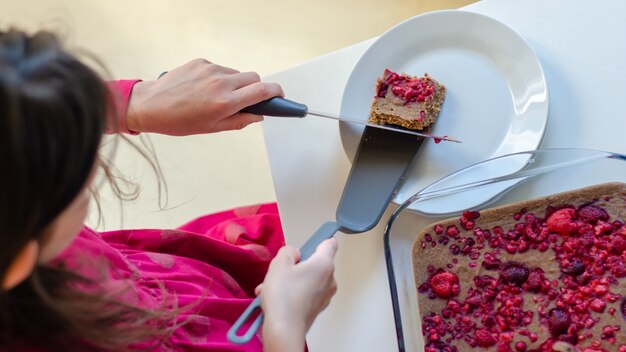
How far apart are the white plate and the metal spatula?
0.9 inches

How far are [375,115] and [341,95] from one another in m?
0.09

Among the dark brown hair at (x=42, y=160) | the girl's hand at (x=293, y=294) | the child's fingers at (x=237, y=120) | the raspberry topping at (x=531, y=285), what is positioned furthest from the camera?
the child's fingers at (x=237, y=120)

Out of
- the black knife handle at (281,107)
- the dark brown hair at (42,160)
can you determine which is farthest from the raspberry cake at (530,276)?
the dark brown hair at (42,160)

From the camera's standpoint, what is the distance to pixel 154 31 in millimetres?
1887

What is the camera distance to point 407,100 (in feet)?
2.95

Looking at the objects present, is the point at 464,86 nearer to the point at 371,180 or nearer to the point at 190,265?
the point at 371,180

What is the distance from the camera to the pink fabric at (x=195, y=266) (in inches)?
32.0

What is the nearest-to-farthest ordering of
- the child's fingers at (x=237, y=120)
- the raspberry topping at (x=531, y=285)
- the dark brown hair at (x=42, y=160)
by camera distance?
1. the dark brown hair at (x=42, y=160)
2. the raspberry topping at (x=531, y=285)
3. the child's fingers at (x=237, y=120)

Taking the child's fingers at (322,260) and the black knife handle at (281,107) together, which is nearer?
the child's fingers at (322,260)

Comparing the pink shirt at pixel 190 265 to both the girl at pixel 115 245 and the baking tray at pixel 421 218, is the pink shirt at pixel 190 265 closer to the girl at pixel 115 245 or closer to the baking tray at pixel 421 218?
the girl at pixel 115 245

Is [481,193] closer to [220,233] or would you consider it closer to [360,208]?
[360,208]

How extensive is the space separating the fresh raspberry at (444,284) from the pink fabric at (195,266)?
0.29m

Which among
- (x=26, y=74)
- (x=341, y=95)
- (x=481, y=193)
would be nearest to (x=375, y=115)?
(x=341, y=95)

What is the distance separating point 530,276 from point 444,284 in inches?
4.9
